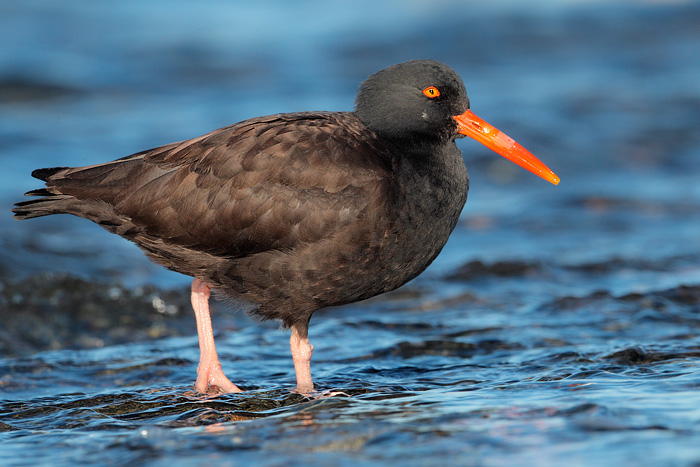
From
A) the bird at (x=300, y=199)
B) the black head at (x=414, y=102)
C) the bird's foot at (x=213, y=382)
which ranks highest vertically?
the black head at (x=414, y=102)

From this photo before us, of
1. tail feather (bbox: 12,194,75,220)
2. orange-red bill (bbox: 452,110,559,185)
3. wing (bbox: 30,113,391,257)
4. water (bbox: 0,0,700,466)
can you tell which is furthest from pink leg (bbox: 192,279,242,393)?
orange-red bill (bbox: 452,110,559,185)

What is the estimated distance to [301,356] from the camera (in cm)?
525

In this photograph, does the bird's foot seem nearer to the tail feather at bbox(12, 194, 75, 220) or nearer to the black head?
the tail feather at bbox(12, 194, 75, 220)

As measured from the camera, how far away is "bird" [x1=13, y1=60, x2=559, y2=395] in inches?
189

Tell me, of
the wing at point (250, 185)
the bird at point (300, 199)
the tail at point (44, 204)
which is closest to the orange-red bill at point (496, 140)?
the bird at point (300, 199)

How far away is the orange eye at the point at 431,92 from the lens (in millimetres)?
5285

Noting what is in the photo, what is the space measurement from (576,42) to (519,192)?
787cm

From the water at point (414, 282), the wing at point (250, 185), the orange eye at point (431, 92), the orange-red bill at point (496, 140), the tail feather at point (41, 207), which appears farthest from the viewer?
the orange-red bill at point (496, 140)

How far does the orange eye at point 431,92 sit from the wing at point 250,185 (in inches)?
17.9

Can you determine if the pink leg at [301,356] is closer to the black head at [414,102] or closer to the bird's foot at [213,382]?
the bird's foot at [213,382]

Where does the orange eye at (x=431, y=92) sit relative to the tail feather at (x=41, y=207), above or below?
above

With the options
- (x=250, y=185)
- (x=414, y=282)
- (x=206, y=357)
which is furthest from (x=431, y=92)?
(x=414, y=282)

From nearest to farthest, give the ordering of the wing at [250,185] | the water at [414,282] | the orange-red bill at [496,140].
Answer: the water at [414,282], the wing at [250,185], the orange-red bill at [496,140]

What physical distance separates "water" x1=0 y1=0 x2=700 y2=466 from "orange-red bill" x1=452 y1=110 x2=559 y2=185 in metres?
1.26
